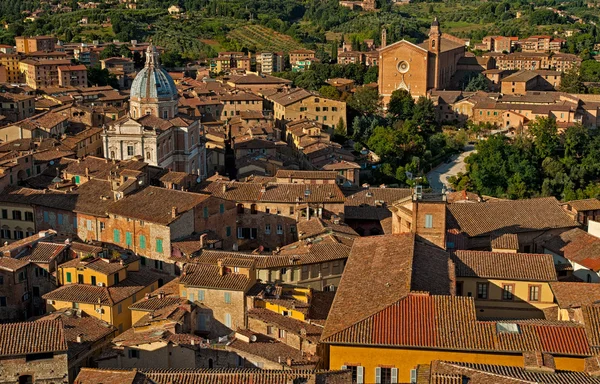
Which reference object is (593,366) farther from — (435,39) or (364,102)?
(435,39)

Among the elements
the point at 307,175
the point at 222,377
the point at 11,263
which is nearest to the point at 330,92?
the point at 307,175

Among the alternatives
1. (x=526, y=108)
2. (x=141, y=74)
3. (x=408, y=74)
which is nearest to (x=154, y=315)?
(x=141, y=74)

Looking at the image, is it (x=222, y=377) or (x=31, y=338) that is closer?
(x=222, y=377)

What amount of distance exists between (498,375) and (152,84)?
36.4 m

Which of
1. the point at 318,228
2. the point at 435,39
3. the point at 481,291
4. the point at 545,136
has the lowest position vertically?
the point at 545,136

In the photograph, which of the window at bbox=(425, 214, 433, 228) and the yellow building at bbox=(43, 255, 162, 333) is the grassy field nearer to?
the yellow building at bbox=(43, 255, 162, 333)

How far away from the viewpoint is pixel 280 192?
41.0m

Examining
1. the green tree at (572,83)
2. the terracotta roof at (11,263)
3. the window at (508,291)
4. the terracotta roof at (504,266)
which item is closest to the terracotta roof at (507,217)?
the terracotta roof at (504,266)

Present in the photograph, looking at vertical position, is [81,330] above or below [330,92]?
below

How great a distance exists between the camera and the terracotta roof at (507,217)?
37812mm

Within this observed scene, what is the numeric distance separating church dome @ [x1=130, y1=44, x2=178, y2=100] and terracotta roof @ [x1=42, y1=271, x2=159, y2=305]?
2185cm

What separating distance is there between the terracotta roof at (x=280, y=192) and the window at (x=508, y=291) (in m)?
11.5

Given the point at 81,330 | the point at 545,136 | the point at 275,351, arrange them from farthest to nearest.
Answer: the point at 545,136
the point at 81,330
the point at 275,351

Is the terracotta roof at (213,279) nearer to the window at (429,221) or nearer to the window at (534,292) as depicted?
the window at (429,221)
